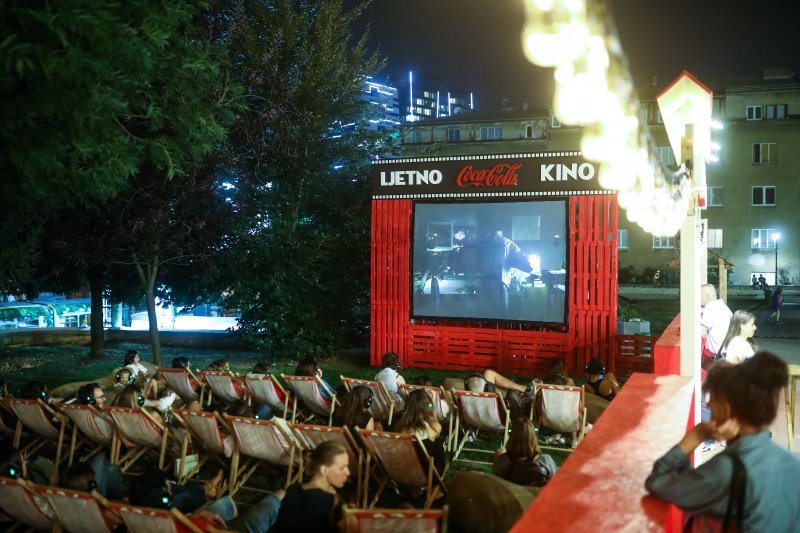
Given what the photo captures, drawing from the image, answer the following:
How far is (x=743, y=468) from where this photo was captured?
2404mm

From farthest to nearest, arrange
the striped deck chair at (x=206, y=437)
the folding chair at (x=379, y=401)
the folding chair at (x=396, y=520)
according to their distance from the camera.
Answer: the folding chair at (x=379, y=401) → the striped deck chair at (x=206, y=437) → the folding chair at (x=396, y=520)

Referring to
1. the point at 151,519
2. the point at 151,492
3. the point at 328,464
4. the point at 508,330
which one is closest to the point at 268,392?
the point at 151,492

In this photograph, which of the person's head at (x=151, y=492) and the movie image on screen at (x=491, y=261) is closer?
the person's head at (x=151, y=492)

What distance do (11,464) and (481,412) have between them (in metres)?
4.34

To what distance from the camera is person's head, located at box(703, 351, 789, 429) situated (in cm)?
246

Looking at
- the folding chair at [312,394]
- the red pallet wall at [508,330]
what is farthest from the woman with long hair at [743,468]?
the red pallet wall at [508,330]

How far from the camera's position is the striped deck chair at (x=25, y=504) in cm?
416

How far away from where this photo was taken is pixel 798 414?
8297mm

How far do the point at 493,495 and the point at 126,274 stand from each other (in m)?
12.7

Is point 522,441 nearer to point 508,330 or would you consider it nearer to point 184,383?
point 184,383

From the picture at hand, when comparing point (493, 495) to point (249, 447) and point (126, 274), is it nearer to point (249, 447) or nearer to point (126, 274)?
point (249, 447)

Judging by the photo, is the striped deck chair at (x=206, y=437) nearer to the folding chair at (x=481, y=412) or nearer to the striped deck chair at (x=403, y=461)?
the striped deck chair at (x=403, y=461)

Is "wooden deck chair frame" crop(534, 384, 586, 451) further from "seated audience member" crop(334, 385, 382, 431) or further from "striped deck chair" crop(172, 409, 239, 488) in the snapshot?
"striped deck chair" crop(172, 409, 239, 488)

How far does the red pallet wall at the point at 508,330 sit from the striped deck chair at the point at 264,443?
774 cm
